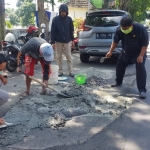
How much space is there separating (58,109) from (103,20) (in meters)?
5.10

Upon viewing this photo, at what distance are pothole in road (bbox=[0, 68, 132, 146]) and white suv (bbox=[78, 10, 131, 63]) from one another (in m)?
2.96

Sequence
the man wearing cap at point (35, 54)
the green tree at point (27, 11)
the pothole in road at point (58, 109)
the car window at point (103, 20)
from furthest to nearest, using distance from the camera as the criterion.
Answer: the green tree at point (27, 11), the car window at point (103, 20), the man wearing cap at point (35, 54), the pothole in road at point (58, 109)

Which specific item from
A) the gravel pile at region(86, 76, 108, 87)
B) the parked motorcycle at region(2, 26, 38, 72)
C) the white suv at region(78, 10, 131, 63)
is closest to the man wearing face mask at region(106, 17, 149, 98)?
the gravel pile at region(86, 76, 108, 87)

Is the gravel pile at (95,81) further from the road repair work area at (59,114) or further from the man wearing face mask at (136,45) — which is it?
the man wearing face mask at (136,45)

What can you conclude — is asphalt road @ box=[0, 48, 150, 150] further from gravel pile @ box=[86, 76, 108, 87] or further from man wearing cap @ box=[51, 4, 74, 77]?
man wearing cap @ box=[51, 4, 74, 77]

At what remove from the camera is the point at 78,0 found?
40.4 metres

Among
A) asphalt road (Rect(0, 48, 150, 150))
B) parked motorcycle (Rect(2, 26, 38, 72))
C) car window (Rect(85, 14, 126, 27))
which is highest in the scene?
car window (Rect(85, 14, 126, 27))

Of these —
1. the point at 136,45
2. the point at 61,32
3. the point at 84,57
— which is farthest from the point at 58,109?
the point at 84,57

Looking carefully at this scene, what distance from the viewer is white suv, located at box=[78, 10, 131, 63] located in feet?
28.2

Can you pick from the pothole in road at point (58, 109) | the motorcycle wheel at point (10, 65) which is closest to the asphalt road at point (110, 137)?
the pothole in road at point (58, 109)

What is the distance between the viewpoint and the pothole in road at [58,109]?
3812mm

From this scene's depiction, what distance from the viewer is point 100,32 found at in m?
8.68

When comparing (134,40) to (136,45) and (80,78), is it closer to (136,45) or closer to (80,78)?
(136,45)

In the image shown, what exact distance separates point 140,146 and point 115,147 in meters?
0.34
